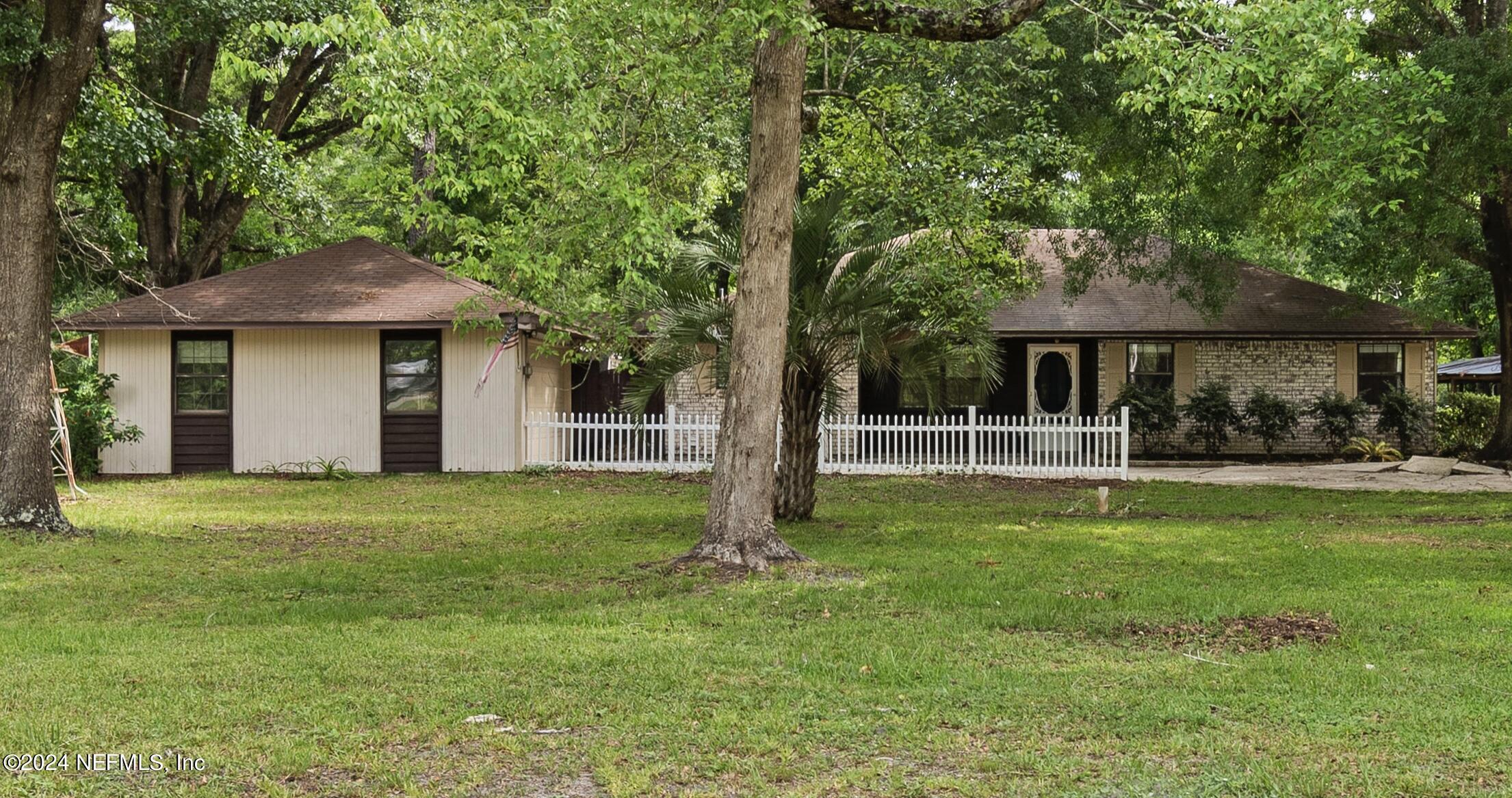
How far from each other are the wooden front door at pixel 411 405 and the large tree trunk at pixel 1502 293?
18.2 metres

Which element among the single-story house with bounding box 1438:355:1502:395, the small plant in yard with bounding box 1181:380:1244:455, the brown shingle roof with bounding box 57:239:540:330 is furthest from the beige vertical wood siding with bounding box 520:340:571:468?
the single-story house with bounding box 1438:355:1502:395

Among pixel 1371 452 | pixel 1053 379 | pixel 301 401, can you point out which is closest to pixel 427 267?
pixel 301 401

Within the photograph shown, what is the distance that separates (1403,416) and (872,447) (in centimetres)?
1101

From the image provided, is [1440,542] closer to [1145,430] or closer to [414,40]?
[414,40]

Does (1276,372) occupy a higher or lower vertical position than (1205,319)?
lower

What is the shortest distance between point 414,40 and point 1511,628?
316 inches

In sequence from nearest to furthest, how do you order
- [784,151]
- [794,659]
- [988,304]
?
[794,659] < [784,151] < [988,304]

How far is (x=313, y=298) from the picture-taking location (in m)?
20.6

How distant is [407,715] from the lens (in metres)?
5.34

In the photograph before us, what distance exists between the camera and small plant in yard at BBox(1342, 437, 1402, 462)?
22.8 meters

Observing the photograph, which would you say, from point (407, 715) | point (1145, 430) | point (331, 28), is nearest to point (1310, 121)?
point (331, 28)

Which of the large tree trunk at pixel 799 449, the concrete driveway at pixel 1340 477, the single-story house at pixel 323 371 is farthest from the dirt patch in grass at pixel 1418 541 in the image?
the single-story house at pixel 323 371

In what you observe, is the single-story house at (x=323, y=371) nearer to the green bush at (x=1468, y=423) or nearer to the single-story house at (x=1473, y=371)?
the green bush at (x=1468, y=423)

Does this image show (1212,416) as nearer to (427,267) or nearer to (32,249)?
(427,267)
